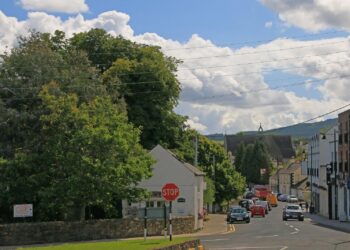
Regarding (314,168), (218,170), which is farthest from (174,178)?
(314,168)

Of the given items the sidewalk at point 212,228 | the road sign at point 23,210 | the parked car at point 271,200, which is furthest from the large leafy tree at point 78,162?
the parked car at point 271,200

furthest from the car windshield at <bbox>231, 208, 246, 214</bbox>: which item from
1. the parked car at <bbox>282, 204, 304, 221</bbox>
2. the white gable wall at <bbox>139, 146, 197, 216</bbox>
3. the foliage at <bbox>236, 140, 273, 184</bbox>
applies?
the foliage at <bbox>236, 140, 273, 184</bbox>

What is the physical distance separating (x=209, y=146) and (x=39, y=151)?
46.6 meters

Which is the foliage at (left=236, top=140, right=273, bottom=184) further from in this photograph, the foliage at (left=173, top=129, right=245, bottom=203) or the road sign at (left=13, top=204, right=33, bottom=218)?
the road sign at (left=13, top=204, right=33, bottom=218)

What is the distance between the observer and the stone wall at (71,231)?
3675cm

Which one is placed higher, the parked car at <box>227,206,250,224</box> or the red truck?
the red truck

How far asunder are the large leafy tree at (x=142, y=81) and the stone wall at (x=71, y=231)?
47.3 feet

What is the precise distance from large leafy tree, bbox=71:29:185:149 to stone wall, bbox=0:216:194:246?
14.4 meters

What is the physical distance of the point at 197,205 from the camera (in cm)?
5072

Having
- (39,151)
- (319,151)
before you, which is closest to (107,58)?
(39,151)

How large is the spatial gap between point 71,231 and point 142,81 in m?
20.4

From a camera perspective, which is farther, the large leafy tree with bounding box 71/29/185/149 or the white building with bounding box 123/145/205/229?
the large leafy tree with bounding box 71/29/185/149

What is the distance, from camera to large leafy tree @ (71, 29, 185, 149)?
55531 millimetres

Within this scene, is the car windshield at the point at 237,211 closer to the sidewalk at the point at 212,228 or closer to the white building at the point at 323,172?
the sidewalk at the point at 212,228
